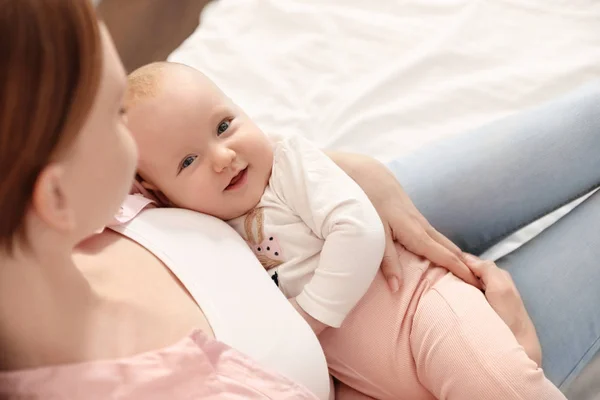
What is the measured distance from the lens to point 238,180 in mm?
867

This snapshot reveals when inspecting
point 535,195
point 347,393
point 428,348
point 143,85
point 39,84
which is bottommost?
point 347,393

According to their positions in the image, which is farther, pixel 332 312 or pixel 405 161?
pixel 405 161

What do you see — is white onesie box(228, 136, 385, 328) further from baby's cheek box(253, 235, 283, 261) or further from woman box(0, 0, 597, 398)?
woman box(0, 0, 597, 398)

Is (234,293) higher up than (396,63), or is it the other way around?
(396,63)

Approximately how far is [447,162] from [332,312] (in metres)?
0.35

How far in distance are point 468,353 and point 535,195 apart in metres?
0.33

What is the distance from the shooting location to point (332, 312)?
2.63ft

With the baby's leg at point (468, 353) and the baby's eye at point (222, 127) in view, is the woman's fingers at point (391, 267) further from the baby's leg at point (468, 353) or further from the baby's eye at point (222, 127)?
the baby's eye at point (222, 127)

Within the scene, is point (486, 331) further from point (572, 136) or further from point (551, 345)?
point (572, 136)

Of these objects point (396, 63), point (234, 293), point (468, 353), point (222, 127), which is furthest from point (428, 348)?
point (396, 63)

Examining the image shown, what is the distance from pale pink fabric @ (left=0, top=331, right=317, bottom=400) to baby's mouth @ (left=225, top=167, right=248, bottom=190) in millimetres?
270

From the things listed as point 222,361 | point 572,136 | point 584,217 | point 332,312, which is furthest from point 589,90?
point 222,361

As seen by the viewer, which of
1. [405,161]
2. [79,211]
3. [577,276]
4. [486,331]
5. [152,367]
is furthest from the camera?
[405,161]

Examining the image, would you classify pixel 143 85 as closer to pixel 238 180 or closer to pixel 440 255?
pixel 238 180
